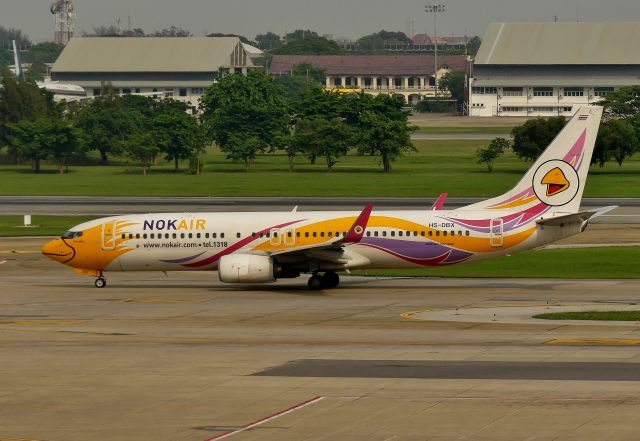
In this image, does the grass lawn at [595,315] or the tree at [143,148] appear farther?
the tree at [143,148]

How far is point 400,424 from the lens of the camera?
3125cm

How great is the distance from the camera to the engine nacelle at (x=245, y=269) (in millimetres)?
59906

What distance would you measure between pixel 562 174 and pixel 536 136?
86016mm

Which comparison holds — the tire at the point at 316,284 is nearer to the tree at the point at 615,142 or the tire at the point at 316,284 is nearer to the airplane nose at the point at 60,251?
the airplane nose at the point at 60,251

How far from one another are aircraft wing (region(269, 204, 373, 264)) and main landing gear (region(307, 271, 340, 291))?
141 centimetres

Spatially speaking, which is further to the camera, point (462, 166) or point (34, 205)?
point (462, 166)

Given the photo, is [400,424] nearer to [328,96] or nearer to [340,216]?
[340,216]

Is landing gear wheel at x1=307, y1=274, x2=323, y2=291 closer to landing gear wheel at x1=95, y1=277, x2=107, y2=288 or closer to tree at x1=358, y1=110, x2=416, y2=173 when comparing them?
landing gear wheel at x1=95, y1=277, x2=107, y2=288

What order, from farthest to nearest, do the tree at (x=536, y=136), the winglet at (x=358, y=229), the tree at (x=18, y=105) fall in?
the tree at (x=18, y=105)
the tree at (x=536, y=136)
the winglet at (x=358, y=229)

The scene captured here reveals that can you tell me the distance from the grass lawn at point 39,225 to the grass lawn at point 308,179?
2389 centimetres

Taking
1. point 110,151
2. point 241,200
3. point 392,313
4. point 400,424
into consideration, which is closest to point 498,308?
point 392,313

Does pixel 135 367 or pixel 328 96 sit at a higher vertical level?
pixel 328 96

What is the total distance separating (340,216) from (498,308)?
11475 millimetres

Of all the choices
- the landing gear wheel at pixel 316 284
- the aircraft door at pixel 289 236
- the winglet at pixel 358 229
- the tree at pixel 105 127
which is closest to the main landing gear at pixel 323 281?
the landing gear wheel at pixel 316 284
